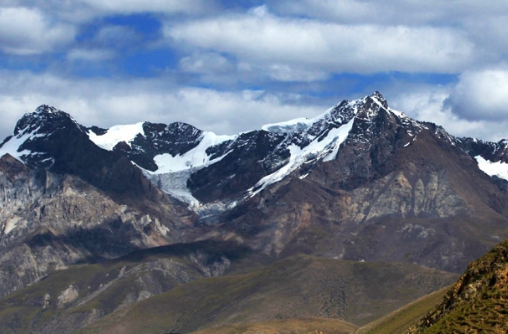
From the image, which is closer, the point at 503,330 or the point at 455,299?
the point at 503,330

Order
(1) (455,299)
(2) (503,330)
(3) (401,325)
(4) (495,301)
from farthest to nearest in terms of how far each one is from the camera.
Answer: (3) (401,325), (1) (455,299), (4) (495,301), (2) (503,330)

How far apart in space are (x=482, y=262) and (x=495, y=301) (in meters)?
15.9

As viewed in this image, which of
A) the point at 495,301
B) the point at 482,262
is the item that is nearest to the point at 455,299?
the point at 482,262

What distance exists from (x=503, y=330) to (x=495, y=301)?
5327 mm

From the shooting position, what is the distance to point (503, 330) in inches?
2800

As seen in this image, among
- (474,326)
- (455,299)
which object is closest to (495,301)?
(474,326)

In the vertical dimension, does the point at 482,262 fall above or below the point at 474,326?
above

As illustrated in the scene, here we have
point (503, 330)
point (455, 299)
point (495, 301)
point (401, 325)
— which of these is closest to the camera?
point (503, 330)

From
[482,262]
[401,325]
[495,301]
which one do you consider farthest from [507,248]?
[401,325]

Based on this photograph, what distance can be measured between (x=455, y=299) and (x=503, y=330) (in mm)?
18065

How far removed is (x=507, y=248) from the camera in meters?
89.3

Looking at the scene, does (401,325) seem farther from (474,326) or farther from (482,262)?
(474,326)

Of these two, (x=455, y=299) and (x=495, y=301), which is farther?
(x=455, y=299)

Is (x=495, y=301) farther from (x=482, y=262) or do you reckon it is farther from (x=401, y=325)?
(x=401, y=325)
